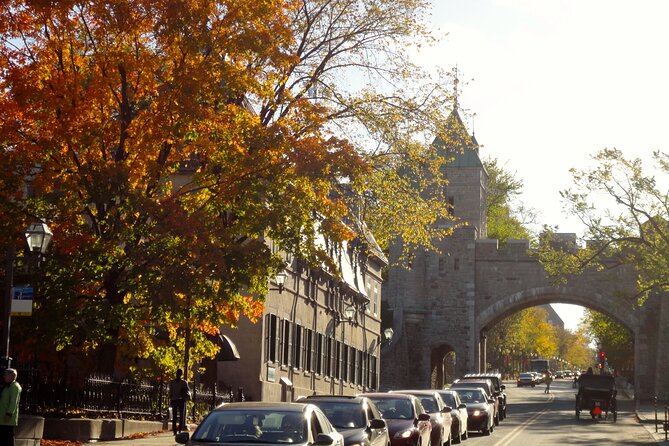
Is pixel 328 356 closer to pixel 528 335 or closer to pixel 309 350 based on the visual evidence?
pixel 309 350

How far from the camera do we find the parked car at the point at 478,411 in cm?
3425

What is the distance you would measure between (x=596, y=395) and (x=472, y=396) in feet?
38.2

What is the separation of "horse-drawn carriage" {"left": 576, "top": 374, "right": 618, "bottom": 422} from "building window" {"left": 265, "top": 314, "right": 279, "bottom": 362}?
13.4 meters

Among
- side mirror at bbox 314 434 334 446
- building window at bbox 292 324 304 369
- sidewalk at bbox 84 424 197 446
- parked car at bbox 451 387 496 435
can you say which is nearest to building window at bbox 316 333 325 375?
building window at bbox 292 324 304 369

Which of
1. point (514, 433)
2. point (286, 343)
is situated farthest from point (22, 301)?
point (286, 343)

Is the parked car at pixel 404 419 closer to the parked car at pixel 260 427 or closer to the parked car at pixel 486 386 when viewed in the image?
the parked car at pixel 260 427

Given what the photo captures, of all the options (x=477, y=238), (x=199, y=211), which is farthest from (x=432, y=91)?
(x=477, y=238)

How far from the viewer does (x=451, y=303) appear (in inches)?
3029

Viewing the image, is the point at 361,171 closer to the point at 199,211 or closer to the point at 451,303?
the point at 199,211

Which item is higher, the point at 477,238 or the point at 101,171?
the point at 477,238

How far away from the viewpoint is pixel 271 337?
3981cm

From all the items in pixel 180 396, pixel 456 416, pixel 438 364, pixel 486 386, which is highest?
pixel 438 364

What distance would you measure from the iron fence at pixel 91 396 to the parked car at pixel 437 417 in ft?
22.1

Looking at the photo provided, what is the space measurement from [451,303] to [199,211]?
5417 cm
